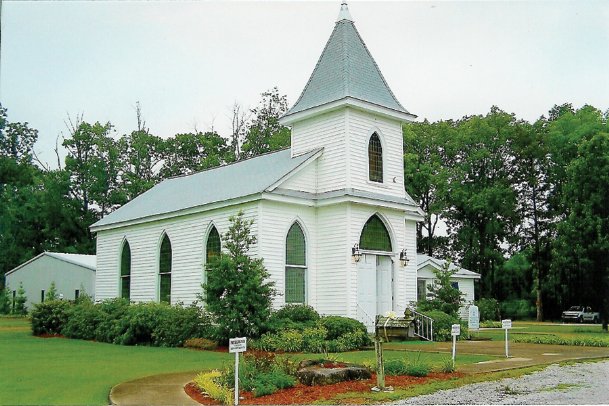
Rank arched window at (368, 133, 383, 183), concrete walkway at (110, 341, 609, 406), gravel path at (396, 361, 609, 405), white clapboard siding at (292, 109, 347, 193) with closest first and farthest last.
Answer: gravel path at (396, 361, 609, 405)
concrete walkway at (110, 341, 609, 406)
white clapboard siding at (292, 109, 347, 193)
arched window at (368, 133, 383, 183)

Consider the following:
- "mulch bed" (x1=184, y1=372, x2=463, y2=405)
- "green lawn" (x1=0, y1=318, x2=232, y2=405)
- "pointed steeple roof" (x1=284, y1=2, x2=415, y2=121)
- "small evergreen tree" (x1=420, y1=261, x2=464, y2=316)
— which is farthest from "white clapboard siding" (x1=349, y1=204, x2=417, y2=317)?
"mulch bed" (x1=184, y1=372, x2=463, y2=405)

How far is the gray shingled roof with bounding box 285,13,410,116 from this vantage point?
27.5 meters

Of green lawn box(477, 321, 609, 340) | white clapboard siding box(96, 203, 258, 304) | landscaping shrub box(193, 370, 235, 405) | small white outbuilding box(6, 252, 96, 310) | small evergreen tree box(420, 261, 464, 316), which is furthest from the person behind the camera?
small white outbuilding box(6, 252, 96, 310)

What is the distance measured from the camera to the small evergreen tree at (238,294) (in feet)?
70.8

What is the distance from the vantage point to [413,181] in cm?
5919

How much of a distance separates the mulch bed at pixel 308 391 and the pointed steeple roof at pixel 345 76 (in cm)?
1507

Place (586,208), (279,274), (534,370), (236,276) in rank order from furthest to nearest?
(586,208) → (279,274) → (236,276) → (534,370)

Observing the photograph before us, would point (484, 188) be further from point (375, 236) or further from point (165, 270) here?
point (165, 270)

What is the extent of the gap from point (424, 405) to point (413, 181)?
161 feet

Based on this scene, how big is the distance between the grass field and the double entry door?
15.8 ft

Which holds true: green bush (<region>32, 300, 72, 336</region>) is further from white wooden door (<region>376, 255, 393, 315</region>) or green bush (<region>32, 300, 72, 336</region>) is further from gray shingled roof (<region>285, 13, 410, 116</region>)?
white wooden door (<region>376, 255, 393, 315</region>)

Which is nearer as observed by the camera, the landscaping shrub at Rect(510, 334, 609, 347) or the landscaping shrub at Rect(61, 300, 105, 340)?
the landscaping shrub at Rect(510, 334, 609, 347)

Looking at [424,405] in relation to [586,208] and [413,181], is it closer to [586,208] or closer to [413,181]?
[586,208]

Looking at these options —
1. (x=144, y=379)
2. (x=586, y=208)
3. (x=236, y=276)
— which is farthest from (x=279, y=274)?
(x=586, y=208)
